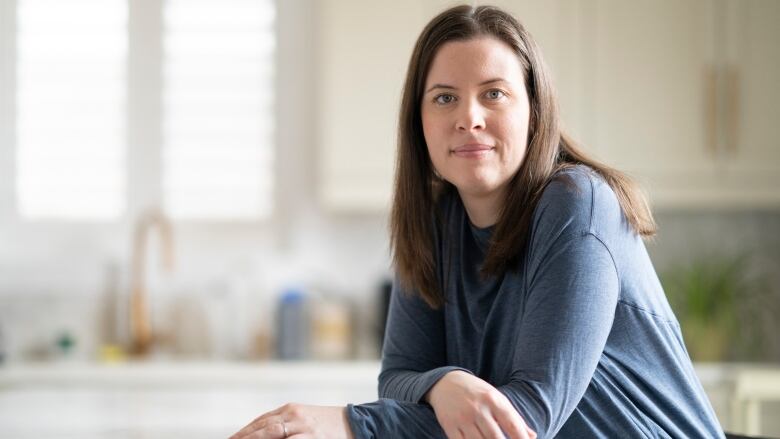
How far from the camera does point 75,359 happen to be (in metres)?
3.32

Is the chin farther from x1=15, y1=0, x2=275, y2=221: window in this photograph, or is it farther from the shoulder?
x1=15, y1=0, x2=275, y2=221: window

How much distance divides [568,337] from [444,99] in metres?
0.42

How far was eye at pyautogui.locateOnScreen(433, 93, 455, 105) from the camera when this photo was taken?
137 cm

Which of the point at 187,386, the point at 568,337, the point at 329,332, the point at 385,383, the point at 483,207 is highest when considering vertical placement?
the point at 483,207

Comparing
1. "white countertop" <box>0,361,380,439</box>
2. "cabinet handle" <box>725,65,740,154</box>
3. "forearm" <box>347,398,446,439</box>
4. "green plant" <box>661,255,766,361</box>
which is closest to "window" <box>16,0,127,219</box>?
"white countertop" <box>0,361,380,439</box>

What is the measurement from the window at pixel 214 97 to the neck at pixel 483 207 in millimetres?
2112

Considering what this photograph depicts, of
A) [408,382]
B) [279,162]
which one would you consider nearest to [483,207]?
[408,382]

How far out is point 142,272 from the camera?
3363 mm

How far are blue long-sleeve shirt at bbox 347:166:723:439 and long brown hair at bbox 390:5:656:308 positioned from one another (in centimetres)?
3

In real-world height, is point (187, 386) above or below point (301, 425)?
below

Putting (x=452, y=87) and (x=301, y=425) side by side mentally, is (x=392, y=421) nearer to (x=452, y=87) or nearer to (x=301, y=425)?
(x=301, y=425)

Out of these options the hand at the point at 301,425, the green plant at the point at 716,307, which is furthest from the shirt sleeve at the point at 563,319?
the green plant at the point at 716,307

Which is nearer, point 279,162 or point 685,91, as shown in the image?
point 685,91

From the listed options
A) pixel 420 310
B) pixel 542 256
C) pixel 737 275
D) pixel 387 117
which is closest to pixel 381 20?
pixel 387 117
